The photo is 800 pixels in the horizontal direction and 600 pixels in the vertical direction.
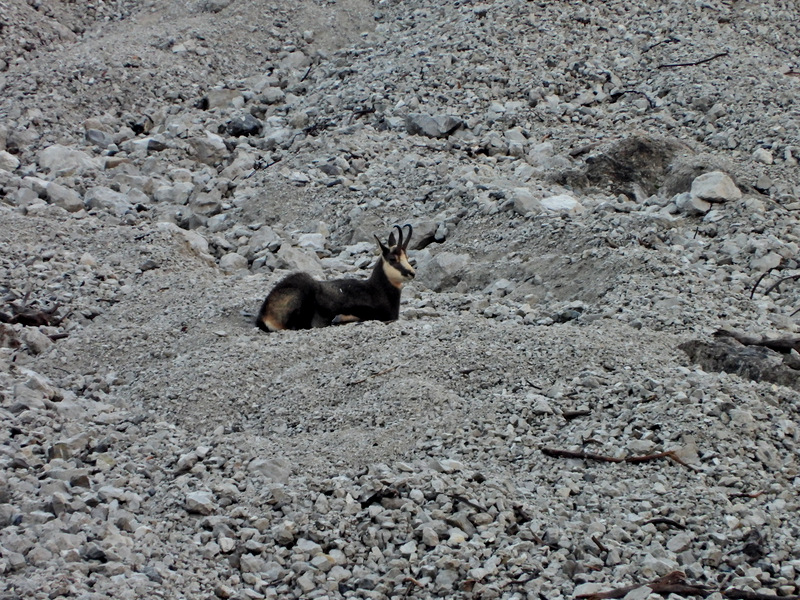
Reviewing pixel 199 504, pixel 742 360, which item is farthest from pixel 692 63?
pixel 199 504

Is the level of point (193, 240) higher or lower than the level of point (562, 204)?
lower

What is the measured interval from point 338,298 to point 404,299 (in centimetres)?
97

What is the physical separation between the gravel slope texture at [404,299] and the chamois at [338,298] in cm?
29

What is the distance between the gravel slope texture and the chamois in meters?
0.29

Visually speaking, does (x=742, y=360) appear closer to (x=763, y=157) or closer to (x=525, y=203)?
(x=525, y=203)

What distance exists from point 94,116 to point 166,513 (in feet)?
34.0

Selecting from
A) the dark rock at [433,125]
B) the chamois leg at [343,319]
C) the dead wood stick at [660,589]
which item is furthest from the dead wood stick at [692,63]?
the dead wood stick at [660,589]

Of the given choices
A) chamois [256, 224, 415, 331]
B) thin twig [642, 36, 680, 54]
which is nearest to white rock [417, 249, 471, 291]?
chamois [256, 224, 415, 331]

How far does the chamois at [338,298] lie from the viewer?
8266 millimetres

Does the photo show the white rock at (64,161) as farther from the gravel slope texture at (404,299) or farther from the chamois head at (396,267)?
the chamois head at (396,267)

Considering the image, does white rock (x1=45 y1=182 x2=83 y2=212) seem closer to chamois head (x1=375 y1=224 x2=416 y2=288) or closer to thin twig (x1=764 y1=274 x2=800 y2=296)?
chamois head (x1=375 y1=224 x2=416 y2=288)

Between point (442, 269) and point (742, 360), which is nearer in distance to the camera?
point (742, 360)

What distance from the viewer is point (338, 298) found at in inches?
344

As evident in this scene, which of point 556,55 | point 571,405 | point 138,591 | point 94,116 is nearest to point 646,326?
point 571,405
